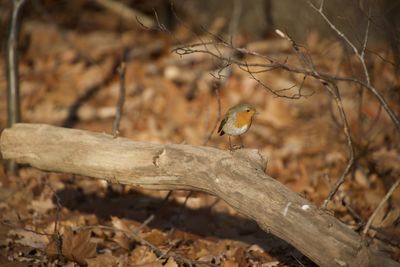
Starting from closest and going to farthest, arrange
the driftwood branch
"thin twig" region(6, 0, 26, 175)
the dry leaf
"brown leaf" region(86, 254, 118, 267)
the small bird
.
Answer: the driftwood branch, the small bird, "brown leaf" region(86, 254, 118, 267), the dry leaf, "thin twig" region(6, 0, 26, 175)

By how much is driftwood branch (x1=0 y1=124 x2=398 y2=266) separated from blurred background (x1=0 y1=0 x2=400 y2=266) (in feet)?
1.44

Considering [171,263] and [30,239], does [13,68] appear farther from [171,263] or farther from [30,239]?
[171,263]

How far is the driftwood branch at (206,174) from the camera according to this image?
3.45 metres

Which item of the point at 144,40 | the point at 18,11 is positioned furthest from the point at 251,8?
the point at 18,11

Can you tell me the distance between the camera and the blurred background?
4844mm

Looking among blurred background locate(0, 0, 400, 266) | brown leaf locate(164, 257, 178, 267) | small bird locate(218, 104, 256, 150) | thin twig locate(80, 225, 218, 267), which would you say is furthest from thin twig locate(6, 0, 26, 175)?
small bird locate(218, 104, 256, 150)

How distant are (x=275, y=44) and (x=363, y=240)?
564 cm

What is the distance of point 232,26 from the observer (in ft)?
28.9

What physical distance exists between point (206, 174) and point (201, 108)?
14.4 ft

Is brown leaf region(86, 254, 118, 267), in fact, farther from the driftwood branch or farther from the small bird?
the small bird

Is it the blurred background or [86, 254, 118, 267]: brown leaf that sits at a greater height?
the blurred background

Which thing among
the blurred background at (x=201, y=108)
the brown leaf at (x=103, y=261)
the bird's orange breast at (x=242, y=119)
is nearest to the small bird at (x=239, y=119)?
the bird's orange breast at (x=242, y=119)

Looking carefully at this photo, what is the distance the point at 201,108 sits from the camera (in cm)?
824

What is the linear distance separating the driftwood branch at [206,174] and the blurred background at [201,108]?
1.44 feet
